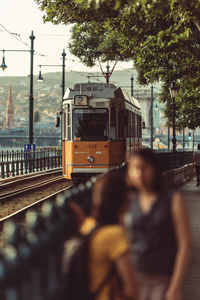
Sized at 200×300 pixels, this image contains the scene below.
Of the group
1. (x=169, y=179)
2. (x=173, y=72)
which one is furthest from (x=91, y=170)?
(x=173, y=72)

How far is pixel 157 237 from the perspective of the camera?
11.4 feet

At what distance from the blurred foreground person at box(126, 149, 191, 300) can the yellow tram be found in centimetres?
1702

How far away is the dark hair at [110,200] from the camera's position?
133 inches

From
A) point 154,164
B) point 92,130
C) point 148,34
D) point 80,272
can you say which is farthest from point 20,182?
point 80,272

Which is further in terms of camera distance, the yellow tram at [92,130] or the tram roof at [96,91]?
the tram roof at [96,91]

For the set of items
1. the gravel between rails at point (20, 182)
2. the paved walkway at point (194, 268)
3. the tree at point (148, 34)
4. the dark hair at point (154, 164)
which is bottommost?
the gravel between rails at point (20, 182)

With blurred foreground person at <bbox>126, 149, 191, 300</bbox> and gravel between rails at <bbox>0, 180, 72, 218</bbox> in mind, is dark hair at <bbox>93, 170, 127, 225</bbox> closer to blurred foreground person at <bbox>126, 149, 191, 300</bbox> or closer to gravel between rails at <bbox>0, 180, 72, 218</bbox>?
blurred foreground person at <bbox>126, 149, 191, 300</bbox>

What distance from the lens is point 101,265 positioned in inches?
126

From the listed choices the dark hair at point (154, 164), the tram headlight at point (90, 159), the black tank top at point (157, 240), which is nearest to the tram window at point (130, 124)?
the tram headlight at point (90, 159)

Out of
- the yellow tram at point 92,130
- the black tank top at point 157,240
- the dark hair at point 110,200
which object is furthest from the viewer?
the yellow tram at point 92,130

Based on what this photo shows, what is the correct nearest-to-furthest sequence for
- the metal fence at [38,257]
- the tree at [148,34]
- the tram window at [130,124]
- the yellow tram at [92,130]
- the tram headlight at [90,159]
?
the metal fence at [38,257]
the tree at [148,34]
the yellow tram at [92,130]
the tram headlight at [90,159]
the tram window at [130,124]

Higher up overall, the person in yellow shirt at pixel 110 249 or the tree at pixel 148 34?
the tree at pixel 148 34

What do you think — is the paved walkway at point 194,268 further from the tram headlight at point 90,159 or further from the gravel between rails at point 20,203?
the tram headlight at point 90,159

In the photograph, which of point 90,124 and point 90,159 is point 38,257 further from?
point 90,159
